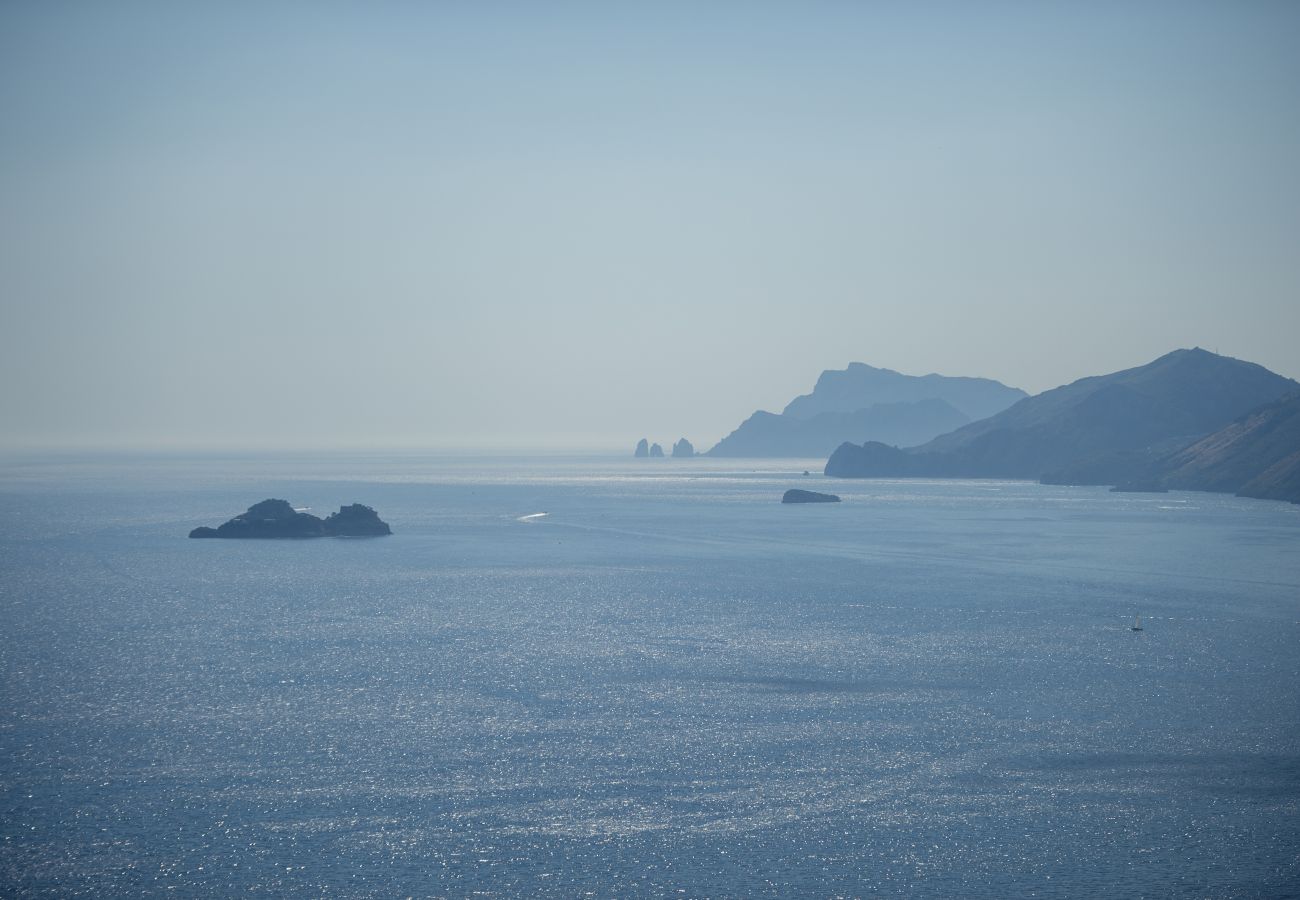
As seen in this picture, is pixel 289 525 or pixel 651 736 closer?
pixel 651 736

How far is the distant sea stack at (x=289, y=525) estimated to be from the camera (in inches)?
4879

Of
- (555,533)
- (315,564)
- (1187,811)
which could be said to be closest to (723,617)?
(1187,811)

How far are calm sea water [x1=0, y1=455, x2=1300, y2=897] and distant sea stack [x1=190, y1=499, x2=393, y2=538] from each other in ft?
120

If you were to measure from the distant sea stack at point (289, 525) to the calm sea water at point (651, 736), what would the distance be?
36454 mm

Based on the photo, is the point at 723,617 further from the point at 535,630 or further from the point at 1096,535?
the point at 1096,535

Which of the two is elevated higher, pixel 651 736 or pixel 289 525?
pixel 289 525

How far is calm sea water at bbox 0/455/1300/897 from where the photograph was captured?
89.7ft

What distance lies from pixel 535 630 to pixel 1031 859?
→ 38849mm

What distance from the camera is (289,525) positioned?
4966 inches

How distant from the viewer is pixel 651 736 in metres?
38.6

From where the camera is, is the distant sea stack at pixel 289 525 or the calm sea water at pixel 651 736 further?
the distant sea stack at pixel 289 525

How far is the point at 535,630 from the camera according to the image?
6284 cm

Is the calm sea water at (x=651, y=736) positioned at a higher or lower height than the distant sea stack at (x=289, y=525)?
lower

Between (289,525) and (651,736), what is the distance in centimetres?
9744
